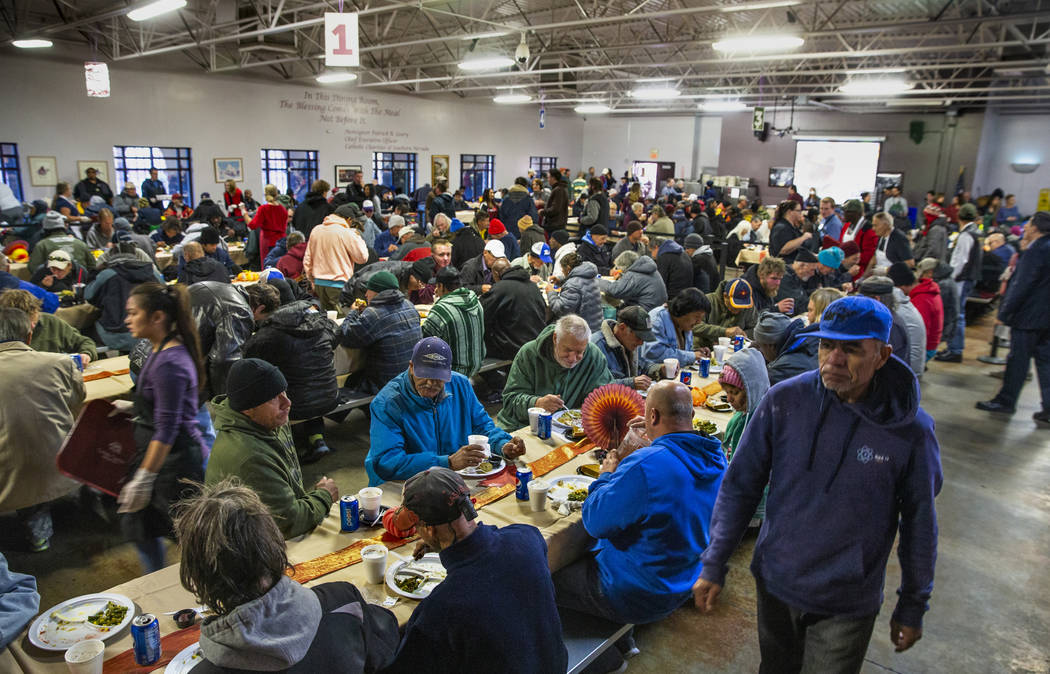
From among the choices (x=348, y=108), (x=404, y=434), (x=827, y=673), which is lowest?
(x=827, y=673)

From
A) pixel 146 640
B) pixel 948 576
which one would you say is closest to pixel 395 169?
pixel 948 576

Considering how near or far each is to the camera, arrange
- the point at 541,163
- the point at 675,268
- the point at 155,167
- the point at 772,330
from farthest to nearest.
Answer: the point at 541,163
the point at 155,167
the point at 675,268
the point at 772,330

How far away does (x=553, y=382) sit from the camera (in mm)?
4172

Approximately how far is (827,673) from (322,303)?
22.0 feet

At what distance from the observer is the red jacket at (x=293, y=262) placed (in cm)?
807

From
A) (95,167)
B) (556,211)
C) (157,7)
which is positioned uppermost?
(157,7)

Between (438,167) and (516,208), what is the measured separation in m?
13.4

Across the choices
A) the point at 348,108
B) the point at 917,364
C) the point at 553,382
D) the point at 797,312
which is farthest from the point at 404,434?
the point at 348,108

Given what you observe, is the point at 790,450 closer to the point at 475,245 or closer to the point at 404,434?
the point at 404,434

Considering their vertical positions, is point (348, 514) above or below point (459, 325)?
below

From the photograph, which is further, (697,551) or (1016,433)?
(1016,433)

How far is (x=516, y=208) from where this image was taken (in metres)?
10.7

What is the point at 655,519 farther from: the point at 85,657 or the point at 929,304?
the point at 929,304

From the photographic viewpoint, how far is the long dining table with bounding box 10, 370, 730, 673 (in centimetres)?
203
